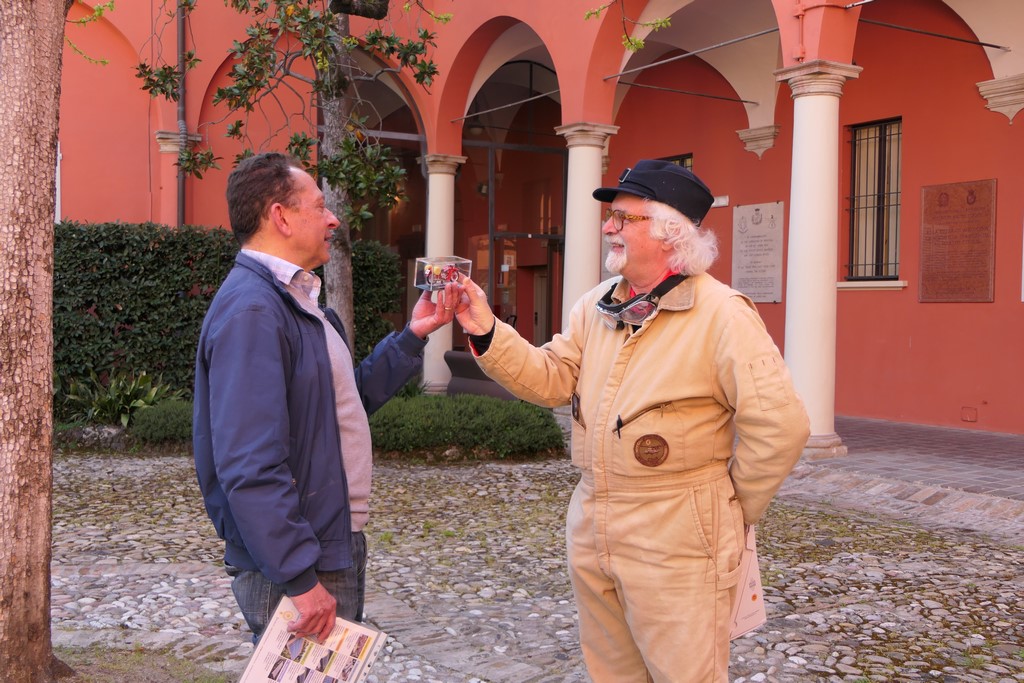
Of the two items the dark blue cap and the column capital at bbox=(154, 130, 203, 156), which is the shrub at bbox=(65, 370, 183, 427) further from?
the dark blue cap

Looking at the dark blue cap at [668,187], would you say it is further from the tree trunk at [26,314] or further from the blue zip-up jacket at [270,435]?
the tree trunk at [26,314]

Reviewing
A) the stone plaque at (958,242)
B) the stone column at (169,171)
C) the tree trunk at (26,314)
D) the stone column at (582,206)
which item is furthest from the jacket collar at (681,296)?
the stone column at (169,171)

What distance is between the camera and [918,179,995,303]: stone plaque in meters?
11.2

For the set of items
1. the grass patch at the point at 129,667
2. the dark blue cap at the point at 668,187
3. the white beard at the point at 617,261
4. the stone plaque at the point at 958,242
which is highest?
the stone plaque at the point at 958,242

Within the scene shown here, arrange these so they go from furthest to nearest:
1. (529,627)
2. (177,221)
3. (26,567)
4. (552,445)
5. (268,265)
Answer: (177,221) → (552,445) → (529,627) → (26,567) → (268,265)

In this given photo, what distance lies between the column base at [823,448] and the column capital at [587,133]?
15.1 feet

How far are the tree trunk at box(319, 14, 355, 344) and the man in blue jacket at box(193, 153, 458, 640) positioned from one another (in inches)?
272

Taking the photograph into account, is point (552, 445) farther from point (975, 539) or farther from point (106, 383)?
point (106, 383)

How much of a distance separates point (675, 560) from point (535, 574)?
3.18 metres

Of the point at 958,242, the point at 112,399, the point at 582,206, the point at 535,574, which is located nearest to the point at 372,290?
the point at 582,206

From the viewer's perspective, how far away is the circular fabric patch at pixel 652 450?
8.30ft

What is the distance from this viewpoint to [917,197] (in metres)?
11.9

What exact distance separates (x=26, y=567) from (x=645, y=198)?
2.49 meters

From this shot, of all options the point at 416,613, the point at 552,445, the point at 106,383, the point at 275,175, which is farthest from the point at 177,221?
the point at 275,175
